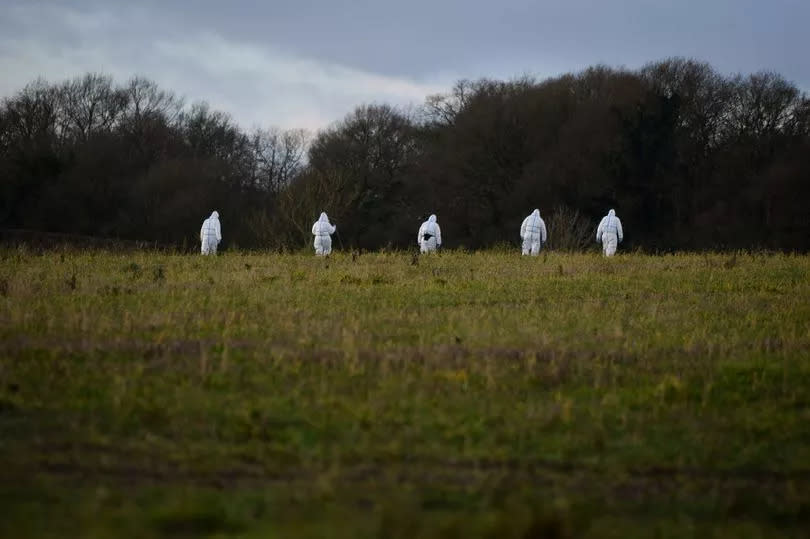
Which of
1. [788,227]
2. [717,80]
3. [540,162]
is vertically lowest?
[788,227]

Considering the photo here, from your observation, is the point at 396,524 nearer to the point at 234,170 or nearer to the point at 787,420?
A: the point at 787,420

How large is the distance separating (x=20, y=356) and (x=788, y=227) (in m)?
60.3

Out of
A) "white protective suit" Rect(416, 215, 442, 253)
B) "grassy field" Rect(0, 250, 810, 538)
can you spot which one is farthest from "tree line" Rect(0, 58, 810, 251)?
"grassy field" Rect(0, 250, 810, 538)

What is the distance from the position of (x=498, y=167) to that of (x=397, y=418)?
225 ft

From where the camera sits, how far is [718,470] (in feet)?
24.7

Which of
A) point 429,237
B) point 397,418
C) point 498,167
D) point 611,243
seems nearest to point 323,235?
point 429,237

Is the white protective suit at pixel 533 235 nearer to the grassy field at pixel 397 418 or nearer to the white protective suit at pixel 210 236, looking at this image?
the white protective suit at pixel 210 236

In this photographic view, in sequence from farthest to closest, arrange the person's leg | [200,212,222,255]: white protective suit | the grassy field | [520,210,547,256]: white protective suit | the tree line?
1. the tree line
2. [200,212,222,255]: white protective suit
3. the person's leg
4. [520,210,547,256]: white protective suit
5. the grassy field

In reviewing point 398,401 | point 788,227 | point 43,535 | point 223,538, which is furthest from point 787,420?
point 788,227

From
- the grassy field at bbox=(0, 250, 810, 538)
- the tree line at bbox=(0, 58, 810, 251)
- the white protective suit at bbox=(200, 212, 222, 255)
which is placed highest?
the tree line at bbox=(0, 58, 810, 251)

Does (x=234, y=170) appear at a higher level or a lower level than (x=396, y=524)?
higher

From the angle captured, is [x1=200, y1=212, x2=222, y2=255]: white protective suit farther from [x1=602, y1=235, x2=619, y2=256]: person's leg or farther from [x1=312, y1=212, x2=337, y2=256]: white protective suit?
[x1=602, y1=235, x2=619, y2=256]: person's leg

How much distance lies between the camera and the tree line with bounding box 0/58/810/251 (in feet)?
224

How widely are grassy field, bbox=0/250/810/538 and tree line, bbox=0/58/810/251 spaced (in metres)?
46.1
